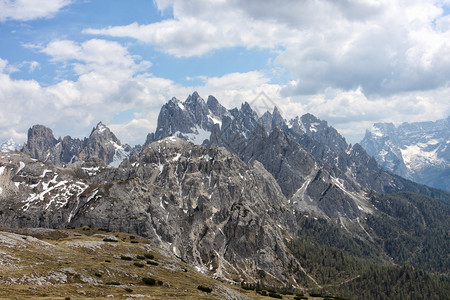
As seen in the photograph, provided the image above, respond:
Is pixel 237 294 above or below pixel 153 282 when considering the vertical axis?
below

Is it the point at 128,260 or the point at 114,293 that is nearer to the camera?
the point at 114,293

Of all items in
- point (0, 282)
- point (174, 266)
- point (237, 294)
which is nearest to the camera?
point (0, 282)

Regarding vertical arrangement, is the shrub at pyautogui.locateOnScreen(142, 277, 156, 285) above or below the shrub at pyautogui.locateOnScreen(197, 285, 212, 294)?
above

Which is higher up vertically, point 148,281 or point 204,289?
point 148,281

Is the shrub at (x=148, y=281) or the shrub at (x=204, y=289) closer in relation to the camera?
the shrub at (x=148, y=281)

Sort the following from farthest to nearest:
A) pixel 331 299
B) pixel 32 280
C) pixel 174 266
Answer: pixel 331 299
pixel 174 266
pixel 32 280

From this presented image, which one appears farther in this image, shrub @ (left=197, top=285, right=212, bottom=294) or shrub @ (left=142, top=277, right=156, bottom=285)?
shrub @ (left=197, top=285, right=212, bottom=294)

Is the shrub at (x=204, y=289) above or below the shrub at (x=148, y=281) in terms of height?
below

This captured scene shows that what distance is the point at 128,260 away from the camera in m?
88.8

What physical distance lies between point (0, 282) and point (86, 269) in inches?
685

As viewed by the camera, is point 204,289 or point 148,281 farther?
point 204,289

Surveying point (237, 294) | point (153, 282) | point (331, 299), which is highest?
point (153, 282)

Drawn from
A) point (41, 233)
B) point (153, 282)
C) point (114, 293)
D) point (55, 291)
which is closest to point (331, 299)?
point (153, 282)

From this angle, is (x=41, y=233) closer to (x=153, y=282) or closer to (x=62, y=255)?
(x=62, y=255)
